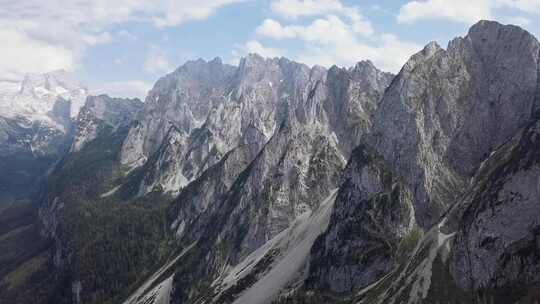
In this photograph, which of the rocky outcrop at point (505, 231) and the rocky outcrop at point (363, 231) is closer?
the rocky outcrop at point (505, 231)

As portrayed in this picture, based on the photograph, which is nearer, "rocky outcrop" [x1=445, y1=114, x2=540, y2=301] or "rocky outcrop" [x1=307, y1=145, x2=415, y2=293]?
"rocky outcrop" [x1=445, y1=114, x2=540, y2=301]

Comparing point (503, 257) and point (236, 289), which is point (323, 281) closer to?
point (236, 289)

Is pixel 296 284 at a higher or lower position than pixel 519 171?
lower

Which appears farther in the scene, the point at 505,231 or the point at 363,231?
the point at 363,231

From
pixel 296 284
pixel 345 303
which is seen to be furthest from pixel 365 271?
pixel 296 284

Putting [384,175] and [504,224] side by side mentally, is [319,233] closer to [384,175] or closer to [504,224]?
[384,175]

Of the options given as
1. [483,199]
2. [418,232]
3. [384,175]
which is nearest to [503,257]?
[483,199]

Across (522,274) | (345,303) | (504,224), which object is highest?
(504,224)

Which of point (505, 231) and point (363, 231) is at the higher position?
point (505, 231)

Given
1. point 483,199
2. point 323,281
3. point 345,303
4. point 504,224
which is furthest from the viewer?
point 323,281

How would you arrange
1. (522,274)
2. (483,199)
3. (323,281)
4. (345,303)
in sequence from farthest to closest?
(323,281) < (345,303) < (483,199) < (522,274)

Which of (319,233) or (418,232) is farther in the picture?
(319,233)
